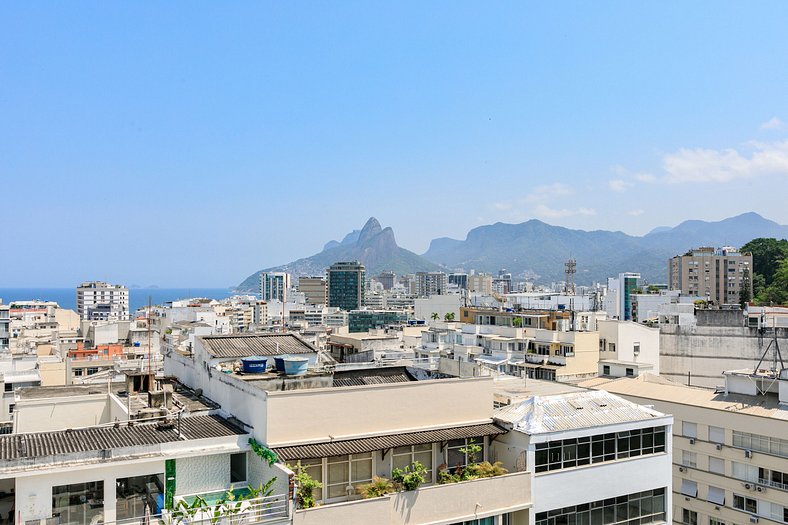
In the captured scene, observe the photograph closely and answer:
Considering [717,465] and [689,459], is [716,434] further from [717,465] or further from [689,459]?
[689,459]

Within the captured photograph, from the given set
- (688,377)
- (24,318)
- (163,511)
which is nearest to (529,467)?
(163,511)

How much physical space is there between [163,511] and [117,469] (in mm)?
1426

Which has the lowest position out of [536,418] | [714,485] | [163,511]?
[714,485]

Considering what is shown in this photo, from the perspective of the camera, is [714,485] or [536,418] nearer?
[536,418]

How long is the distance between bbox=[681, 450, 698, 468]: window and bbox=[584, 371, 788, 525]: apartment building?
5 cm

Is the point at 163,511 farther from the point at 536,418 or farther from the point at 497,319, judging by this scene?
the point at 497,319

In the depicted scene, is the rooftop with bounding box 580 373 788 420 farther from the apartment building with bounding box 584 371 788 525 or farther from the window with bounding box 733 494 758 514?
the window with bounding box 733 494 758 514

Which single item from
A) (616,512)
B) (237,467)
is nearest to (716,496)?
(616,512)

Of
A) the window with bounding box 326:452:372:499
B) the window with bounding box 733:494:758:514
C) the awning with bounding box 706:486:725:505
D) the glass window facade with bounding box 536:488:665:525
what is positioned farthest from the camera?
the awning with bounding box 706:486:725:505

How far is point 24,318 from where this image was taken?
343ft

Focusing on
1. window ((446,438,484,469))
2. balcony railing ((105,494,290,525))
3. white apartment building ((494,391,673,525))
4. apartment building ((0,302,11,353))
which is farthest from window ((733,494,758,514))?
apartment building ((0,302,11,353))

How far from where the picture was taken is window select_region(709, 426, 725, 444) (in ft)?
93.0

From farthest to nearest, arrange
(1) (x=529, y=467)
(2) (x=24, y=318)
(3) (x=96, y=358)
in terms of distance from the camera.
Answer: (2) (x=24, y=318)
(3) (x=96, y=358)
(1) (x=529, y=467)

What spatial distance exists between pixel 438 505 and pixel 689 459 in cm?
1939
